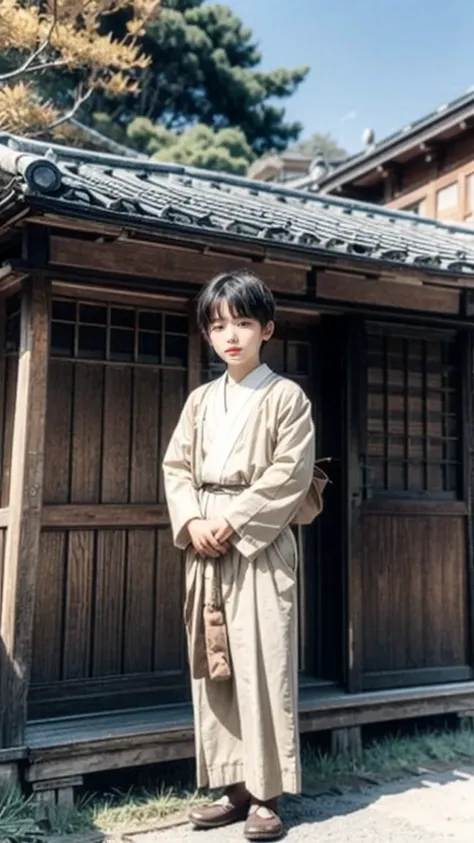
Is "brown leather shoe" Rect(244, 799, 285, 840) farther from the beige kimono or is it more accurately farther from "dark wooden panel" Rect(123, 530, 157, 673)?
"dark wooden panel" Rect(123, 530, 157, 673)

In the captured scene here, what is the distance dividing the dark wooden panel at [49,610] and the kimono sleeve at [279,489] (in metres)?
1.42

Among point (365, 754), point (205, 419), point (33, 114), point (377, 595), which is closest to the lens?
point (205, 419)

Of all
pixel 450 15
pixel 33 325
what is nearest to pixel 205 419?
pixel 33 325

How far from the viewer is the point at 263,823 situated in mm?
3590

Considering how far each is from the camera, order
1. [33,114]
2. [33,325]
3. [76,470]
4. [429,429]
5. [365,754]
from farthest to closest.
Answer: [33,114], [429,429], [365,754], [76,470], [33,325]

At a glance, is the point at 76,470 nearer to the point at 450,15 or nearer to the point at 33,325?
the point at 33,325

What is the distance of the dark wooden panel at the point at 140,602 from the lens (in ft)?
15.9

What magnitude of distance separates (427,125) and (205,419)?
8403 millimetres

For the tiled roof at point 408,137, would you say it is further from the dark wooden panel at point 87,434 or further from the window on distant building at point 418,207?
the dark wooden panel at point 87,434

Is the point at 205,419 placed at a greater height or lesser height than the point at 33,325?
lesser

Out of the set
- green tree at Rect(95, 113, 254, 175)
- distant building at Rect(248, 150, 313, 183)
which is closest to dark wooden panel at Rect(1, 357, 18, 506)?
green tree at Rect(95, 113, 254, 175)

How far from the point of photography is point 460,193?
10945mm

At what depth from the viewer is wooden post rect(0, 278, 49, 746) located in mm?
4039

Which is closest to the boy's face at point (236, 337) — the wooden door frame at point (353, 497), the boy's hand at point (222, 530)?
the boy's hand at point (222, 530)
